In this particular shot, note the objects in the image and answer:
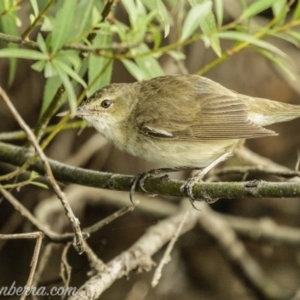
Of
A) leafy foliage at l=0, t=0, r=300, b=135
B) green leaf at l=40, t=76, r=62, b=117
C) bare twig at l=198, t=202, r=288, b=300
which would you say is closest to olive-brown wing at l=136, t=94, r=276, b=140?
leafy foliage at l=0, t=0, r=300, b=135

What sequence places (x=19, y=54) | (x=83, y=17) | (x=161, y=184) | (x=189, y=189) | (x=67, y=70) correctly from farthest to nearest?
(x=161, y=184) → (x=83, y=17) → (x=189, y=189) → (x=67, y=70) → (x=19, y=54)

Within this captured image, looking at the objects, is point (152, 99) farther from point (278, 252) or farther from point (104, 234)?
point (278, 252)

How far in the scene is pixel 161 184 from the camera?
300cm

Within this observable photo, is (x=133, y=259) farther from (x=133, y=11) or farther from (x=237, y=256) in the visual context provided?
(x=237, y=256)

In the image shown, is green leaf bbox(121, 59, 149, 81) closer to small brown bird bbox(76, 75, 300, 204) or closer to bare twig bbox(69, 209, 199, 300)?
small brown bird bbox(76, 75, 300, 204)

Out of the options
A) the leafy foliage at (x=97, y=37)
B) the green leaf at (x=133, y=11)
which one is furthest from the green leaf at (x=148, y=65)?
the green leaf at (x=133, y=11)

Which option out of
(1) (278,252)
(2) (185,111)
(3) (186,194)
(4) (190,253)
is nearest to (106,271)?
(3) (186,194)

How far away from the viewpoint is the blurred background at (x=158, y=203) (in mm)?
5207

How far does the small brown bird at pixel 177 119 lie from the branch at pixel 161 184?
298mm

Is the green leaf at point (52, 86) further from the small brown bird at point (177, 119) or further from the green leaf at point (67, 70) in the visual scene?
the green leaf at point (67, 70)

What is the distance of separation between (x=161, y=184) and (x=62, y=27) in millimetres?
934

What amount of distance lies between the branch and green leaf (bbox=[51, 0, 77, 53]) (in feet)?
2.67

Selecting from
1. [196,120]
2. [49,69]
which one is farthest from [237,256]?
[49,69]

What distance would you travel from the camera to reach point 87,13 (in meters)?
2.82
